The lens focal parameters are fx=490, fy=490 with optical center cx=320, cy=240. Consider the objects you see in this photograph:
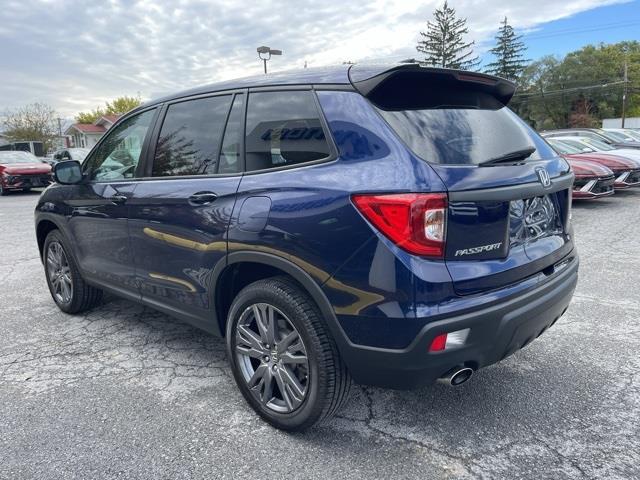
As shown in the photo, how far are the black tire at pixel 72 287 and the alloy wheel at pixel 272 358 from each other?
2.18 metres

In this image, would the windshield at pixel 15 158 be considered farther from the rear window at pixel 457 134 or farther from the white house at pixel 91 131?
the white house at pixel 91 131

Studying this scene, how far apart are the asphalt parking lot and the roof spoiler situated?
65.0 inches

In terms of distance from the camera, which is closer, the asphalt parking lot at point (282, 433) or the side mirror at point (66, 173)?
the asphalt parking lot at point (282, 433)

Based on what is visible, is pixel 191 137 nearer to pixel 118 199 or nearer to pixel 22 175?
pixel 118 199

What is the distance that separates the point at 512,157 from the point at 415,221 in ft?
2.46

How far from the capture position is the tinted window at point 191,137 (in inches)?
114

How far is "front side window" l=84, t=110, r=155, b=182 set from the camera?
346 cm

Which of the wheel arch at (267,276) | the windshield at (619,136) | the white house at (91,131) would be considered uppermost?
the white house at (91,131)

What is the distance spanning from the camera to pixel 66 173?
149 inches

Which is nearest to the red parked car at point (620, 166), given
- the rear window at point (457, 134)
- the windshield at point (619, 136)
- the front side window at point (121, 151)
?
the windshield at point (619, 136)

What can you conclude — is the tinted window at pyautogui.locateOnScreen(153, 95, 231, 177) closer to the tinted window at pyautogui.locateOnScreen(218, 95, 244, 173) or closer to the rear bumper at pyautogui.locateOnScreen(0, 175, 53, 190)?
the tinted window at pyautogui.locateOnScreen(218, 95, 244, 173)

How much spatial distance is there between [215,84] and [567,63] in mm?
76031

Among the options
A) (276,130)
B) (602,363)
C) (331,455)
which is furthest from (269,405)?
(602,363)

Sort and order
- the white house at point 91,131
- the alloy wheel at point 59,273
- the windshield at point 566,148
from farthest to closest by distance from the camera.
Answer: the white house at point 91,131 < the windshield at point 566,148 < the alloy wheel at point 59,273
